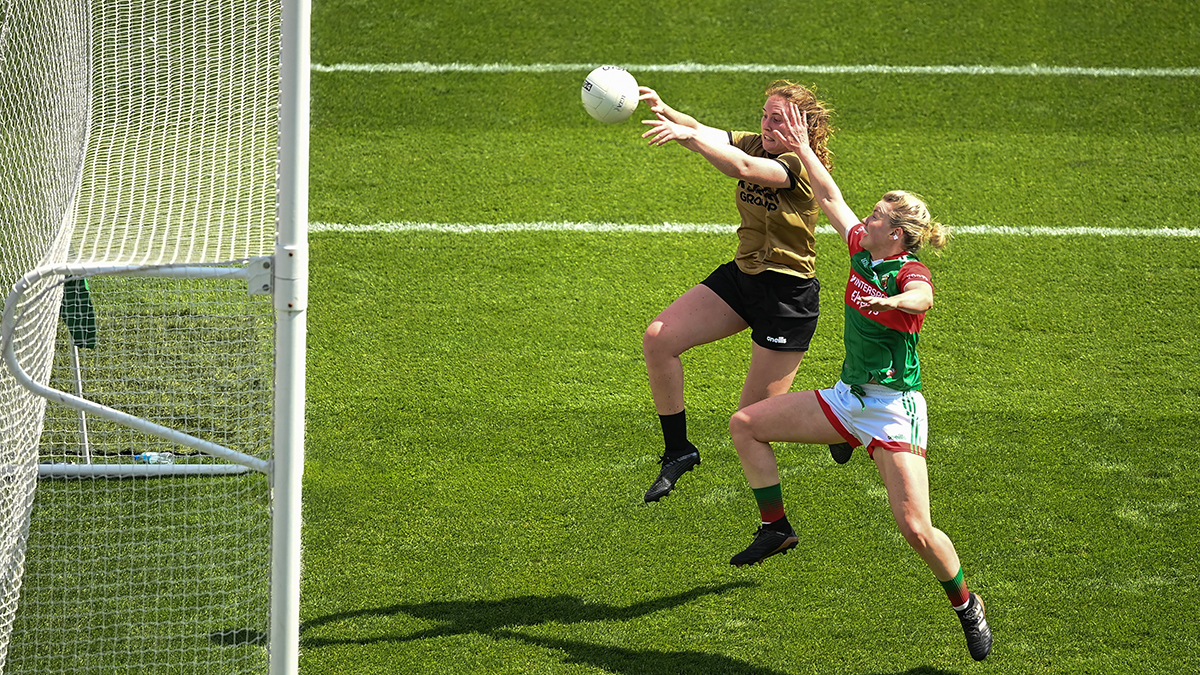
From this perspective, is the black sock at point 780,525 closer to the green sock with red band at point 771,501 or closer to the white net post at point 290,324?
the green sock with red band at point 771,501

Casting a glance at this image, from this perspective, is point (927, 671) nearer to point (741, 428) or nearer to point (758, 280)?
point (741, 428)

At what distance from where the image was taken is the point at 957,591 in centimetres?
506

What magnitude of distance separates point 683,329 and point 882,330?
1.10m

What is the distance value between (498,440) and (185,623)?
6.78 ft

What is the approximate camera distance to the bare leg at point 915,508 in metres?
4.91

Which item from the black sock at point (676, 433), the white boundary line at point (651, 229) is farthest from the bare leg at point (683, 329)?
the white boundary line at point (651, 229)

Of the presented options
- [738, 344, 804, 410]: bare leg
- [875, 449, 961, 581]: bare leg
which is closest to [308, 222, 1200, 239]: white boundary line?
[738, 344, 804, 410]: bare leg

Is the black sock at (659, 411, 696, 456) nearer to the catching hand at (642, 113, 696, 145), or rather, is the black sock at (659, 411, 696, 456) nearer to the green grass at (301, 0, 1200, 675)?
the green grass at (301, 0, 1200, 675)

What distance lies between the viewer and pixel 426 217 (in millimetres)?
8953

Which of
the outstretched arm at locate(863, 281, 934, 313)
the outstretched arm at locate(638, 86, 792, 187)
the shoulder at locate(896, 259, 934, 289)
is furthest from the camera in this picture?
the outstretched arm at locate(638, 86, 792, 187)

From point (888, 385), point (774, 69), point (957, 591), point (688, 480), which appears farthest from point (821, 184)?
point (774, 69)

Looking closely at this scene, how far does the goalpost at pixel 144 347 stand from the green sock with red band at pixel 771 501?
2.16m

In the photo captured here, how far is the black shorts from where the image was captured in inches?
222

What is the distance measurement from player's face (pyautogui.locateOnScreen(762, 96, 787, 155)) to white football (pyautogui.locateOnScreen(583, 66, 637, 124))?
0.63m
